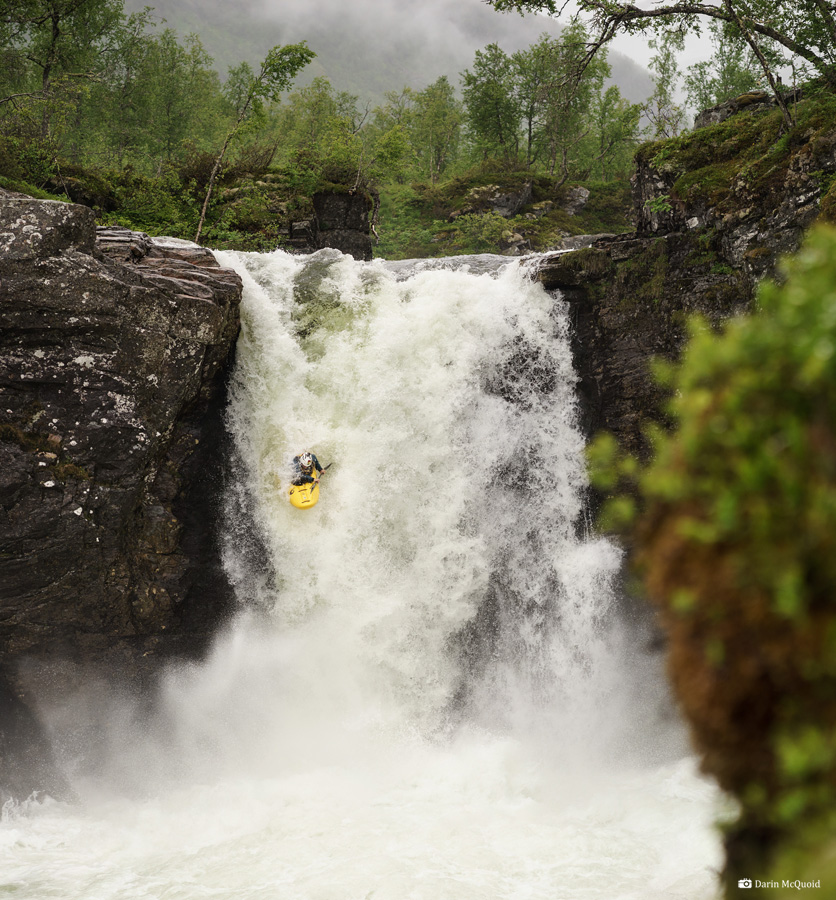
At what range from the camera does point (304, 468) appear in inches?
393

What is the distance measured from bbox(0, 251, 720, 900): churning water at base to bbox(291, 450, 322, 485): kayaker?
0.72 m

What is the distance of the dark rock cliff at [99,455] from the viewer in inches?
340

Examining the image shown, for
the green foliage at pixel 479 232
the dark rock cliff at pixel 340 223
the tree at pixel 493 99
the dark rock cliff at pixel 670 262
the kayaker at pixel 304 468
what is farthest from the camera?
the tree at pixel 493 99

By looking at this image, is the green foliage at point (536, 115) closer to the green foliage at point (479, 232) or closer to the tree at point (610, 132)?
the tree at point (610, 132)

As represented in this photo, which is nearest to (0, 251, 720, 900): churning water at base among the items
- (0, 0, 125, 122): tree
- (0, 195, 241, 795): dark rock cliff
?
(0, 195, 241, 795): dark rock cliff

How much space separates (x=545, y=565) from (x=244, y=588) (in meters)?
5.49

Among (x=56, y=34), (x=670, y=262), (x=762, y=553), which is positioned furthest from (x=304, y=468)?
(x=56, y=34)

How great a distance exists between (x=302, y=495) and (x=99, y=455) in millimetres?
3129

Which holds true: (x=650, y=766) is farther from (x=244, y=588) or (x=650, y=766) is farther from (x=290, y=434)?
(x=290, y=434)

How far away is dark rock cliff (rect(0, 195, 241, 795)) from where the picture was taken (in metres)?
8.65

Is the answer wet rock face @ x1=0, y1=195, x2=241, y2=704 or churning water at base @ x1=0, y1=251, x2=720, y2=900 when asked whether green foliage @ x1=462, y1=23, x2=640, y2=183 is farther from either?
wet rock face @ x1=0, y1=195, x2=241, y2=704

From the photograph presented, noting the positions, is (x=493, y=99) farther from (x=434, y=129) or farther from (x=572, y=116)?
(x=434, y=129)

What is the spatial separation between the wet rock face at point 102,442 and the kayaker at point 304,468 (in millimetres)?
1750

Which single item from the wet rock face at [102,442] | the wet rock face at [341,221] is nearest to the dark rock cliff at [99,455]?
the wet rock face at [102,442]
